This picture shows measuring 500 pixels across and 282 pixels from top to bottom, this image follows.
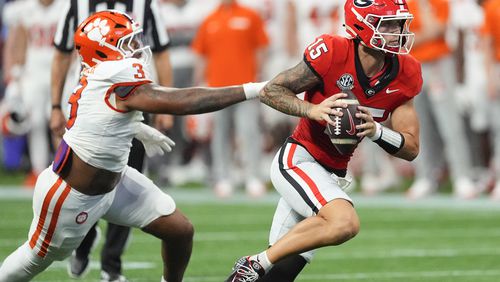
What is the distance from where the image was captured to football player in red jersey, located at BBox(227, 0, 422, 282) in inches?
221

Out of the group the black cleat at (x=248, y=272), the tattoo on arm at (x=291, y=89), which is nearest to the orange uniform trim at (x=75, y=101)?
the tattoo on arm at (x=291, y=89)

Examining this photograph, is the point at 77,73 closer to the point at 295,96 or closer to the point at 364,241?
the point at 295,96

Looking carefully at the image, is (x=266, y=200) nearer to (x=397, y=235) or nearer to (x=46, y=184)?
(x=397, y=235)

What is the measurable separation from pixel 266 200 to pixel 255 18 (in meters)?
2.02

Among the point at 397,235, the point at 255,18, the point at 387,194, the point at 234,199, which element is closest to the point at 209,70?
the point at 255,18

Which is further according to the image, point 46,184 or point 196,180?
point 196,180

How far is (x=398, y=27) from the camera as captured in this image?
5965 millimetres

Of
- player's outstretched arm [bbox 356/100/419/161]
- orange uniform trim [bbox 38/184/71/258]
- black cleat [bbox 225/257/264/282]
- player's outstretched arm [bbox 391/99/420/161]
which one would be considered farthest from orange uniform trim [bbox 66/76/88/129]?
player's outstretched arm [bbox 391/99/420/161]

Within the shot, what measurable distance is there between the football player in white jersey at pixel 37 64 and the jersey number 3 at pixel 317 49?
703 cm

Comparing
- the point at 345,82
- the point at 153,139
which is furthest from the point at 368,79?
the point at 153,139

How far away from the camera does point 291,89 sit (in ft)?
19.0

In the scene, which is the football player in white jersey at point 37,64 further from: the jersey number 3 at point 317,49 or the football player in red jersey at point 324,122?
the jersey number 3 at point 317,49

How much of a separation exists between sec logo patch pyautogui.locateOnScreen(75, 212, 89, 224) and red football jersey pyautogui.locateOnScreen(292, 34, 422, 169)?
1.16 metres

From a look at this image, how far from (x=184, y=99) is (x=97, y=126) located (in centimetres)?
46
